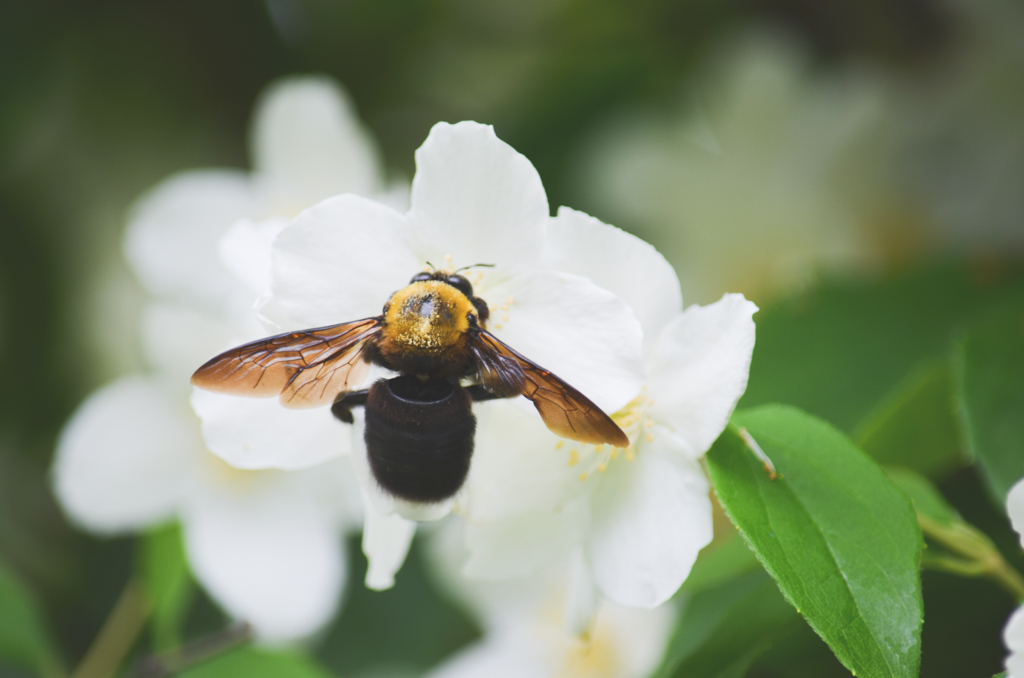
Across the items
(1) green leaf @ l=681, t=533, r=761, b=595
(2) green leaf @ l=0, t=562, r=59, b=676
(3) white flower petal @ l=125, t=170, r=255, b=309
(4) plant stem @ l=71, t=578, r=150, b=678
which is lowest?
(4) plant stem @ l=71, t=578, r=150, b=678

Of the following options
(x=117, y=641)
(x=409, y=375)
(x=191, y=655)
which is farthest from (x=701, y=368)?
(x=117, y=641)

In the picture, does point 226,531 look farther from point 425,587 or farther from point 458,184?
point 458,184

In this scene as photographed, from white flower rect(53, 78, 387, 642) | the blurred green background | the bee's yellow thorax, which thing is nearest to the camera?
the bee's yellow thorax

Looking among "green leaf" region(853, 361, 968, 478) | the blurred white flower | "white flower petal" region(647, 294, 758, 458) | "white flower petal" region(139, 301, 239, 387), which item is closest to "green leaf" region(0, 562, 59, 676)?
"white flower petal" region(139, 301, 239, 387)

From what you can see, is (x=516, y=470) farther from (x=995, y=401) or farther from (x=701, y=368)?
(x=995, y=401)

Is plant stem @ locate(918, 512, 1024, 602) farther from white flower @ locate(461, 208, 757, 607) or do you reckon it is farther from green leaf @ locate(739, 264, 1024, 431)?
green leaf @ locate(739, 264, 1024, 431)

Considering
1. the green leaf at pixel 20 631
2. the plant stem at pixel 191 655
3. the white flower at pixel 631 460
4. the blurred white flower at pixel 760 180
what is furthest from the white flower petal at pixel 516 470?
the blurred white flower at pixel 760 180

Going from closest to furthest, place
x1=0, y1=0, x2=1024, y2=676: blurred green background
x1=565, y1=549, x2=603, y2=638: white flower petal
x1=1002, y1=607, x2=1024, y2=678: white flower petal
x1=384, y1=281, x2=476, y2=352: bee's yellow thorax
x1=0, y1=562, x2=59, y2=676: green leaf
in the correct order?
x1=1002, y1=607, x2=1024, y2=678: white flower petal → x1=384, y1=281, x2=476, y2=352: bee's yellow thorax → x1=565, y1=549, x2=603, y2=638: white flower petal → x1=0, y1=562, x2=59, y2=676: green leaf → x1=0, y1=0, x2=1024, y2=676: blurred green background

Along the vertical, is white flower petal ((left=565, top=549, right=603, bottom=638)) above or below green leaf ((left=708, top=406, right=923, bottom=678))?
below
